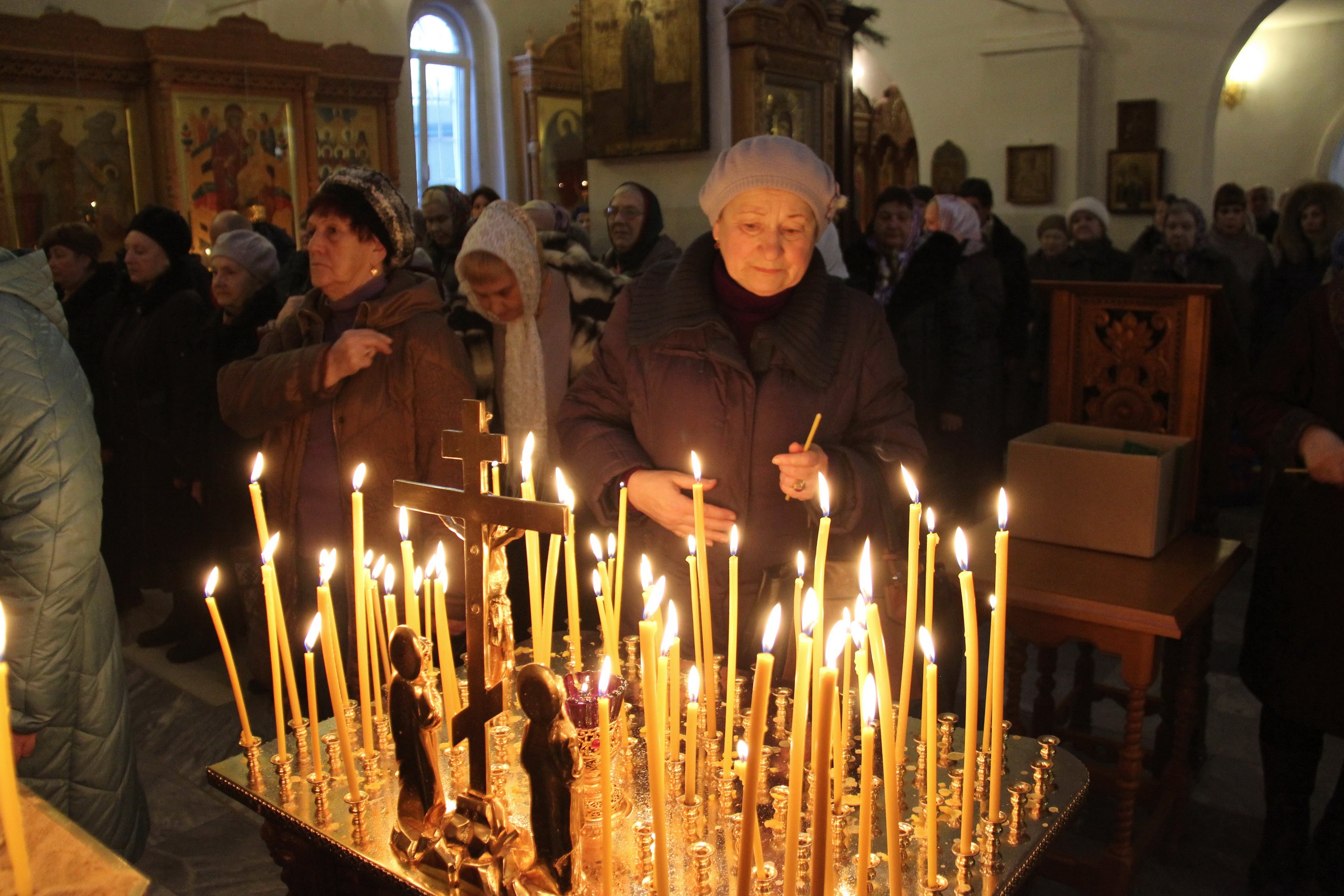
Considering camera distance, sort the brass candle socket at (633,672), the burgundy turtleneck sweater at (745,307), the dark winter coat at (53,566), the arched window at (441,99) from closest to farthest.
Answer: the brass candle socket at (633,672) < the dark winter coat at (53,566) < the burgundy turtleneck sweater at (745,307) < the arched window at (441,99)

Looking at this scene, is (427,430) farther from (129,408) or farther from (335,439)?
(129,408)

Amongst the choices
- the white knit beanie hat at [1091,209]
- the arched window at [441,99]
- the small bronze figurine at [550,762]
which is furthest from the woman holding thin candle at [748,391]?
the arched window at [441,99]

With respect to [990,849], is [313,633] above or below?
above

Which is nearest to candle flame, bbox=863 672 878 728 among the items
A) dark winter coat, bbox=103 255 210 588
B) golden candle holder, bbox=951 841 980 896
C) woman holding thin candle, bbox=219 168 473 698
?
golden candle holder, bbox=951 841 980 896

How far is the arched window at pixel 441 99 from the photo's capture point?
11875 millimetres

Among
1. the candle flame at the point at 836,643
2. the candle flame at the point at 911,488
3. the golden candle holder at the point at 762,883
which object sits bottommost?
the golden candle holder at the point at 762,883

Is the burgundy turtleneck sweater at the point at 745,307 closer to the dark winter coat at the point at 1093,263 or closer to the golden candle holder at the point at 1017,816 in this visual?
the golden candle holder at the point at 1017,816

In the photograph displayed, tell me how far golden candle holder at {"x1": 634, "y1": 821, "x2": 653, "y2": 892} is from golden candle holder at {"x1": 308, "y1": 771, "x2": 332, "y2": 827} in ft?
1.31

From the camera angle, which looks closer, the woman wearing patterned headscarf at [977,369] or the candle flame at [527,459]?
the candle flame at [527,459]

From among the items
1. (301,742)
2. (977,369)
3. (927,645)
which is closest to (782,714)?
(927,645)

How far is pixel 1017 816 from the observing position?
129cm

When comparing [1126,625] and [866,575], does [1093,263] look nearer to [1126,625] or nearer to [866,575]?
[1126,625]

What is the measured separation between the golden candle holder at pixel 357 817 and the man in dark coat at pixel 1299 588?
80.0 inches

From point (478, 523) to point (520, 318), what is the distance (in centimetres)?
224
